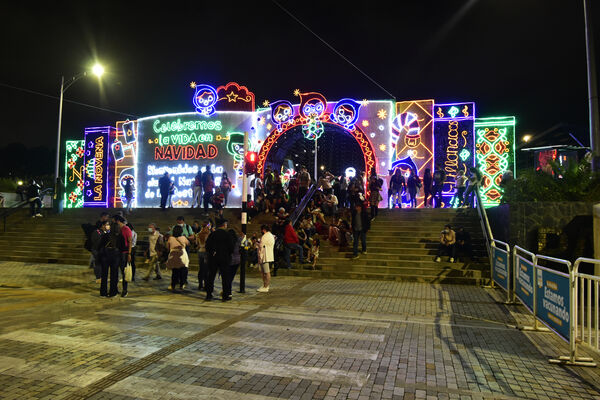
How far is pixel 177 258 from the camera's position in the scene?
399 inches

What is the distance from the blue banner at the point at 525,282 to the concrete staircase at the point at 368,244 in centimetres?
365

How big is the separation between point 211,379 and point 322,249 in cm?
1004

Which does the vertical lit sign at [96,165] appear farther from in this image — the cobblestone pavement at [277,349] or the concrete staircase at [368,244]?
the cobblestone pavement at [277,349]

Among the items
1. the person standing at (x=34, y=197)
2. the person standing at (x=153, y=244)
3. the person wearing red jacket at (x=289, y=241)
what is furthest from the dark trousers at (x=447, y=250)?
the person standing at (x=34, y=197)

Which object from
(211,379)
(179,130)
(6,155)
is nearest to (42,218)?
(179,130)

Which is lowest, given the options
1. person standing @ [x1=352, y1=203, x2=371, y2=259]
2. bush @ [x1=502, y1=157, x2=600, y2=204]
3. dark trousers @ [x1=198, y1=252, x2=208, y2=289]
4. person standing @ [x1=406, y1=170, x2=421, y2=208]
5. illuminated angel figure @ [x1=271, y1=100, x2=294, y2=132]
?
dark trousers @ [x1=198, y1=252, x2=208, y2=289]

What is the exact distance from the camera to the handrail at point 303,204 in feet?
50.8

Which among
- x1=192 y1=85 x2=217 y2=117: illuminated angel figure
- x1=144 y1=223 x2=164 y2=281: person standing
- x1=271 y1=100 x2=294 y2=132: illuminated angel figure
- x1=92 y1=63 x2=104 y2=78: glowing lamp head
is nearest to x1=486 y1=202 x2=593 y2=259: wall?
x1=144 y1=223 x2=164 y2=281: person standing

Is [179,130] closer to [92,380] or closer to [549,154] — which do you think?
[549,154]

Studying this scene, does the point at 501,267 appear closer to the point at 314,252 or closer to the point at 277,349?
the point at 314,252

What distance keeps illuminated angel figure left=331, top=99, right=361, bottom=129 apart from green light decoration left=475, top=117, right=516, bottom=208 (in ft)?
19.0

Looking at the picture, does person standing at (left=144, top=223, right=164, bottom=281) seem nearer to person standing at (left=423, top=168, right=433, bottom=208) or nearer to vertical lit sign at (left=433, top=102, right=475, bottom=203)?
person standing at (left=423, top=168, right=433, bottom=208)

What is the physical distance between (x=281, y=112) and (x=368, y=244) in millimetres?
10741

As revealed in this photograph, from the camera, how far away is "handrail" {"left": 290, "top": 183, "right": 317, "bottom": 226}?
1548cm
